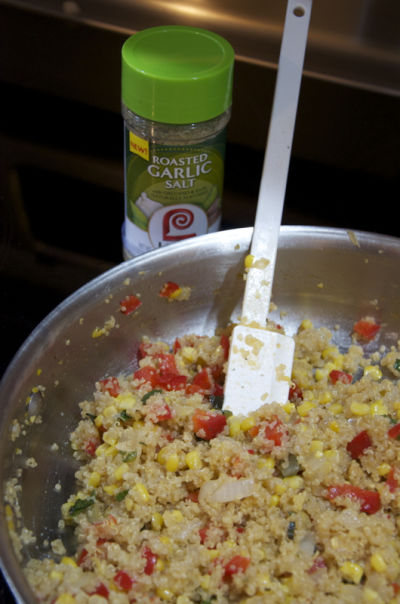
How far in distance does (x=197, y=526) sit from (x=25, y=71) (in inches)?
63.5

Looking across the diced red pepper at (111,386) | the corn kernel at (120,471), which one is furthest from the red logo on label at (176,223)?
the corn kernel at (120,471)

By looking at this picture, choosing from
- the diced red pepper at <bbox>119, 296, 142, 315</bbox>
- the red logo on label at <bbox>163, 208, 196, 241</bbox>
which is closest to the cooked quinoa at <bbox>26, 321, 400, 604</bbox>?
the diced red pepper at <bbox>119, 296, 142, 315</bbox>

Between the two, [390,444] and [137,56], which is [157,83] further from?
[390,444]

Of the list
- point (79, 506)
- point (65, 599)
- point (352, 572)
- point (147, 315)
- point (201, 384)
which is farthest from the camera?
point (147, 315)

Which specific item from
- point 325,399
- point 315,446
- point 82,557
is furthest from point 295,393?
point 82,557

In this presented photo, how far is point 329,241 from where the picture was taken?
1.69 meters

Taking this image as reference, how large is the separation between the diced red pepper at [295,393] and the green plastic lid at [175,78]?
0.64 m

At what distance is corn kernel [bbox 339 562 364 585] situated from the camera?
126cm

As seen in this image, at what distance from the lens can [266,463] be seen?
140 cm

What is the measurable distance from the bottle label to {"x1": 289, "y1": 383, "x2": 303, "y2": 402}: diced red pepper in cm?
45

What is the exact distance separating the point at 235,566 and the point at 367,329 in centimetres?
75

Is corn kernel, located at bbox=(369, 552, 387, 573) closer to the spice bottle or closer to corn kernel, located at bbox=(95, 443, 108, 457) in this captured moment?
corn kernel, located at bbox=(95, 443, 108, 457)

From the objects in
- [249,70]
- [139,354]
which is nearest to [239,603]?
[139,354]

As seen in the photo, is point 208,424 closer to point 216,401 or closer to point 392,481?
point 216,401
